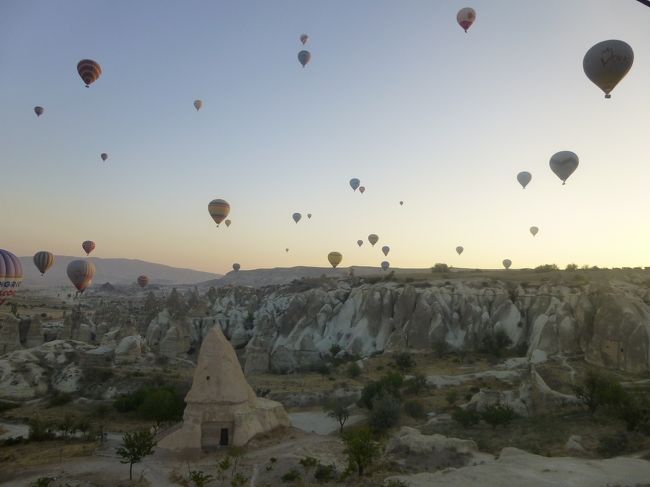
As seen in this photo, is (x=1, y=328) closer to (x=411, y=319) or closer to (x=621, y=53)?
(x=411, y=319)

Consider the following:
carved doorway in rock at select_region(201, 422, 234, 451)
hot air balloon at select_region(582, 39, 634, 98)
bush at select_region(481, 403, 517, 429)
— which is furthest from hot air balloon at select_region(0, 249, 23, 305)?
hot air balloon at select_region(582, 39, 634, 98)

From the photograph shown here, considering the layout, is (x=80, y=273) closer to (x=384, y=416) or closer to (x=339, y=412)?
(x=339, y=412)

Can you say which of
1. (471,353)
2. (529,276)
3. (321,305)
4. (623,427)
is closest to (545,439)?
(623,427)

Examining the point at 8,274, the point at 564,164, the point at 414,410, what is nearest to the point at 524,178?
the point at 564,164

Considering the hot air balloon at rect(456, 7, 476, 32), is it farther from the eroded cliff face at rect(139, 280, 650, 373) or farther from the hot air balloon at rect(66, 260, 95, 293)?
the hot air balloon at rect(66, 260, 95, 293)

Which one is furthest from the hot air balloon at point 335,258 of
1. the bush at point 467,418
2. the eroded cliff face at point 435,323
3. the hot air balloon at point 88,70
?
the bush at point 467,418

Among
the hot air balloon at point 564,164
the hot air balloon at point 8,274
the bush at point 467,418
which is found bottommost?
the bush at point 467,418

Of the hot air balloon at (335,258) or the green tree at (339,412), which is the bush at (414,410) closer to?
the green tree at (339,412)

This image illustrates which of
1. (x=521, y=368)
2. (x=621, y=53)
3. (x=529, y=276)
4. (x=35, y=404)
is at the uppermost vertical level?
(x=621, y=53)
